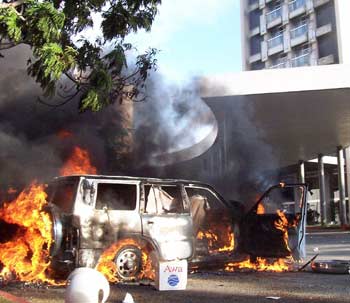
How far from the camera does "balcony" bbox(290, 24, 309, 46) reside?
49.4 metres

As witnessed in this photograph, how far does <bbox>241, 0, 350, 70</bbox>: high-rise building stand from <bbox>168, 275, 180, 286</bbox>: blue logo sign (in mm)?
41759

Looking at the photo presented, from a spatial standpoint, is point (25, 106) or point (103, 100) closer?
point (103, 100)

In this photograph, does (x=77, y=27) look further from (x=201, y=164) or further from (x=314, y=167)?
(x=314, y=167)

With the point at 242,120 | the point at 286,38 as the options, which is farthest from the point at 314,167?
the point at 242,120

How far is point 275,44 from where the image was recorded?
178ft

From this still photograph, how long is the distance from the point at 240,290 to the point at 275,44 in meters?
50.0

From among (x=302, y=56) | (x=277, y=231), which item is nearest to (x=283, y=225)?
(x=277, y=231)

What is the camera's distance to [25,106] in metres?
12.2

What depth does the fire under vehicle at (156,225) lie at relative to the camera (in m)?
7.04

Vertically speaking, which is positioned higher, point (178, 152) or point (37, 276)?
point (178, 152)

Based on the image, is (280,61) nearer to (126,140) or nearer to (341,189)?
(341,189)

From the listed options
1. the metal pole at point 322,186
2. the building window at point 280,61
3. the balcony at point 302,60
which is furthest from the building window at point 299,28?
the metal pole at point 322,186

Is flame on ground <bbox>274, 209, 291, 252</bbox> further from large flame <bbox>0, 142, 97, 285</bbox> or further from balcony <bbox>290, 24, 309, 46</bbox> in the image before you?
balcony <bbox>290, 24, 309, 46</bbox>

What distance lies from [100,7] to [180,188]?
3.09 metres
